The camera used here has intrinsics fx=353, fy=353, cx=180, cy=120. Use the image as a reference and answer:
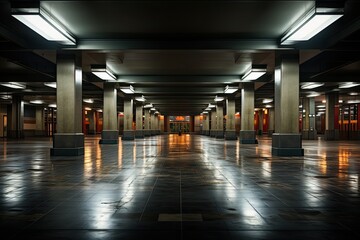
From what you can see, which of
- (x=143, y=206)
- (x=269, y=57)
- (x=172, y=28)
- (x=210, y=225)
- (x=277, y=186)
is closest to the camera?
(x=210, y=225)

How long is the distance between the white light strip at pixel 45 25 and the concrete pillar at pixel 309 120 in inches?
1548

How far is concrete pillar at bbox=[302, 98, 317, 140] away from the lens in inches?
1880

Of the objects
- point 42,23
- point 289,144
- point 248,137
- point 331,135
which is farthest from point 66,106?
point 331,135

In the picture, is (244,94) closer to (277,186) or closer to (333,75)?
(333,75)

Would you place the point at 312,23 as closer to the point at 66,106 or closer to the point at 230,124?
the point at 66,106

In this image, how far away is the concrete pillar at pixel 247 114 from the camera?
3184 cm

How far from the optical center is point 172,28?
48.7 feet

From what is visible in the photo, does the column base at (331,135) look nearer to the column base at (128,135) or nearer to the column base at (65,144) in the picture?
the column base at (128,135)

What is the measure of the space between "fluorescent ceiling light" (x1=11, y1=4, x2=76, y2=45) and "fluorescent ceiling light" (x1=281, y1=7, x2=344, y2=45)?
30.3ft

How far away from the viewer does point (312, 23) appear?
12.8 metres

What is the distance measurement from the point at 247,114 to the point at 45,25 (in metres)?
22.6

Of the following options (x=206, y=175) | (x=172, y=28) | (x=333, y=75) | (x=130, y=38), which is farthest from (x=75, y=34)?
(x=333, y=75)

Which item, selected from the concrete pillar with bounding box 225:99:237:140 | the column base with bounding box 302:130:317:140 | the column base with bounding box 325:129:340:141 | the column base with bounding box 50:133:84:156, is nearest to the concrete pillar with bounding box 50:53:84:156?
the column base with bounding box 50:133:84:156

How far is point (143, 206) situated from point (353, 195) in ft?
15.4
